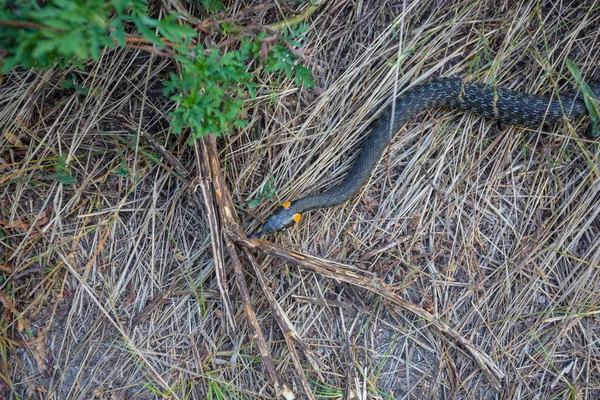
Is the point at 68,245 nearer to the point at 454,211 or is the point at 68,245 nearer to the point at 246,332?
the point at 246,332

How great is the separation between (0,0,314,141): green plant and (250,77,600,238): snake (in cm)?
89

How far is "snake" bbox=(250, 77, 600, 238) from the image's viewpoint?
12.1ft

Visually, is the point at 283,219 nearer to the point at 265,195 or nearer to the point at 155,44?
the point at 265,195

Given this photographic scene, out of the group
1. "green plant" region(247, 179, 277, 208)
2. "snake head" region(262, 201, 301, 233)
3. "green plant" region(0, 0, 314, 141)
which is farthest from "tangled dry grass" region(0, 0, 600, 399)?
"green plant" region(0, 0, 314, 141)

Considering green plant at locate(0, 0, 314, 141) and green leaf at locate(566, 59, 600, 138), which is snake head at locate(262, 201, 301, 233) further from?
green leaf at locate(566, 59, 600, 138)

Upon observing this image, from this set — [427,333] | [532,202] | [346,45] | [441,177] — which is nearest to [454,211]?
[441,177]

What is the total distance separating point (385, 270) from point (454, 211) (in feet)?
2.55

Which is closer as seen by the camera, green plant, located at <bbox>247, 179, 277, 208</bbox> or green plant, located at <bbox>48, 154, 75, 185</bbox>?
green plant, located at <bbox>48, 154, 75, 185</bbox>

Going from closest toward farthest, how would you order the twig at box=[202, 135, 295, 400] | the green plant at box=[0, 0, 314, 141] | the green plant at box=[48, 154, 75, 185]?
1. the green plant at box=[0, 0, 314, 141]
2. the twig at box=[202, 135, 295, 400]
3. the green plant at box=[48, 154, 75, 185]

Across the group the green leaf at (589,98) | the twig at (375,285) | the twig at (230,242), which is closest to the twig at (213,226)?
the twig at (230,242)

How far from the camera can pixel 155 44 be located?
2514 mm

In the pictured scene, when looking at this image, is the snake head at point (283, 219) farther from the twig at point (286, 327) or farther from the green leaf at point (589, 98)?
the green leaf at point (589, 98)

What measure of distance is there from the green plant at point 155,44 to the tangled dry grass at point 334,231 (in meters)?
0.49

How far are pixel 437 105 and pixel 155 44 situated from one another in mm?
2368
